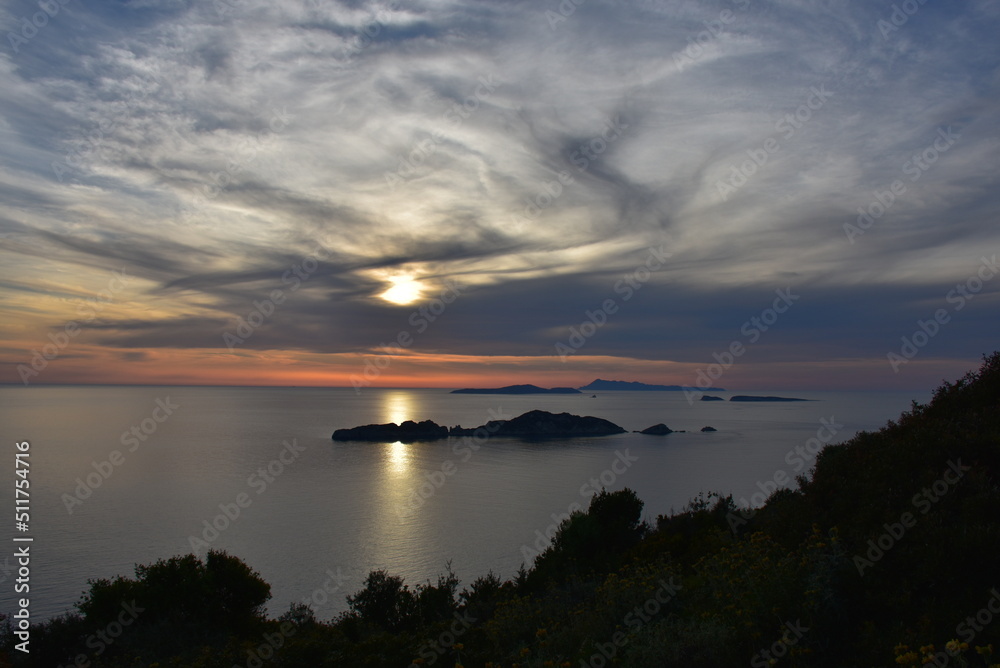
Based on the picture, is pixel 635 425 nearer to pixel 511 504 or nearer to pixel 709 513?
pixel 511 504

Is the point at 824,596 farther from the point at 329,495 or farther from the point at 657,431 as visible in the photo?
the point at 657,431

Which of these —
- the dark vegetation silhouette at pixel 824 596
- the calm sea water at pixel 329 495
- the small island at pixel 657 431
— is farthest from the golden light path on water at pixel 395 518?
the small island at pixel 657 431

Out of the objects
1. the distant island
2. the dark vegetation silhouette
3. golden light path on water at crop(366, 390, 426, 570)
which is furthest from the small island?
the dark vegetation silhouette

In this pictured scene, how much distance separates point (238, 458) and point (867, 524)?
298ft

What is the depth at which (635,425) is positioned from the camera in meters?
147

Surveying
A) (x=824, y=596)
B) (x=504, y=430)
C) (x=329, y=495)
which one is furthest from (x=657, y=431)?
(x=824, y=596)

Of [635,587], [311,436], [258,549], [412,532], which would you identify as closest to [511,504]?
[412,532]

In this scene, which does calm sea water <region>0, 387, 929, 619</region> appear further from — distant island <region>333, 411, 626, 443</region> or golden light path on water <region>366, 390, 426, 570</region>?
distant island <region>333, 411, 626, 443</region>

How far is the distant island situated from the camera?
4609 inches

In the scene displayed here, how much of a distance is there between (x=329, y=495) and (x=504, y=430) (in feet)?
238

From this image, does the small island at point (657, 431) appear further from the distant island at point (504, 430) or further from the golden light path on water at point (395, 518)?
the golden light path on water at point (395, 518)

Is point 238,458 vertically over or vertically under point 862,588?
over

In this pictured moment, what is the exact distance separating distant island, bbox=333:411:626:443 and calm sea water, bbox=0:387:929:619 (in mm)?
7853

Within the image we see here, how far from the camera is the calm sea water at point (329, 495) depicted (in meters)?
36.6
